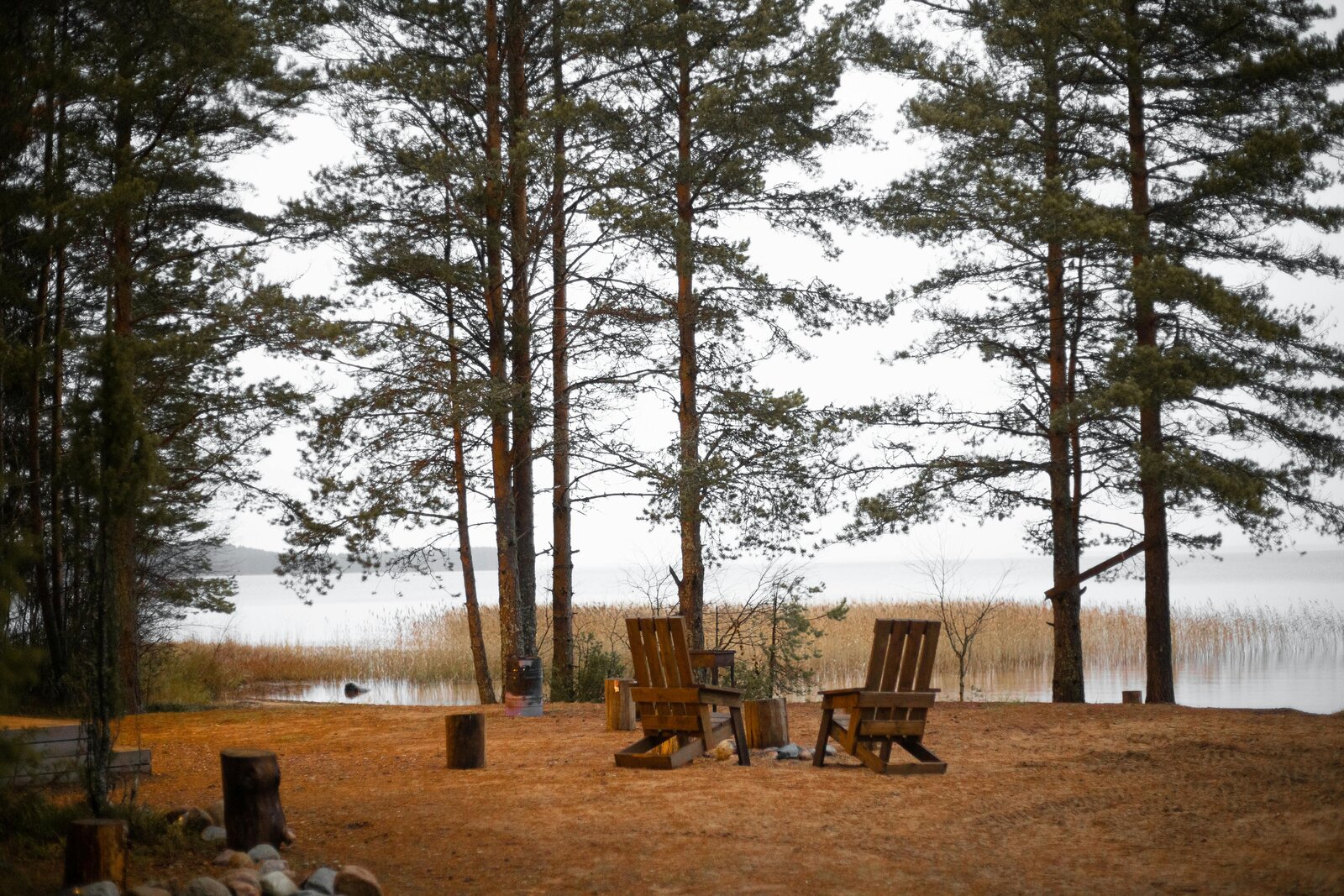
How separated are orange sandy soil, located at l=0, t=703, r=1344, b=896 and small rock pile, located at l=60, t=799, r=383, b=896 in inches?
8.4

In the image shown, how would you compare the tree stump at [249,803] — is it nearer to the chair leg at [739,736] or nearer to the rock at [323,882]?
the rock at [323,882]

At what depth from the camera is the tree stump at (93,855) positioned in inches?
162

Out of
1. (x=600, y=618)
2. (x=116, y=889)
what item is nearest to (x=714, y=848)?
(x=116, y=889)

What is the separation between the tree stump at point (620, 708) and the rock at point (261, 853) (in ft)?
15.8

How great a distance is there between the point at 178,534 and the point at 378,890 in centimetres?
1096

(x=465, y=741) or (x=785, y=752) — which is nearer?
(x=465, y=741)

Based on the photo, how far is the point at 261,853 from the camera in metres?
4.71

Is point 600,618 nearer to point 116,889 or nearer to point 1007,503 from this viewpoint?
point 1007,503

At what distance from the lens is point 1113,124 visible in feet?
39.5

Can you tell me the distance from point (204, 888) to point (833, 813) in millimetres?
3048

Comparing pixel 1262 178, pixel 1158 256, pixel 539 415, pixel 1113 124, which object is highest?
pixel 1113 124

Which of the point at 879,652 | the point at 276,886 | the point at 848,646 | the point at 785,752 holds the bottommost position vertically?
the point at 848,646

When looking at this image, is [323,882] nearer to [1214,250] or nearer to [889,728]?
[889,728]

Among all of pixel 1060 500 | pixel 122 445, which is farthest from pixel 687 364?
pixel 122 445
